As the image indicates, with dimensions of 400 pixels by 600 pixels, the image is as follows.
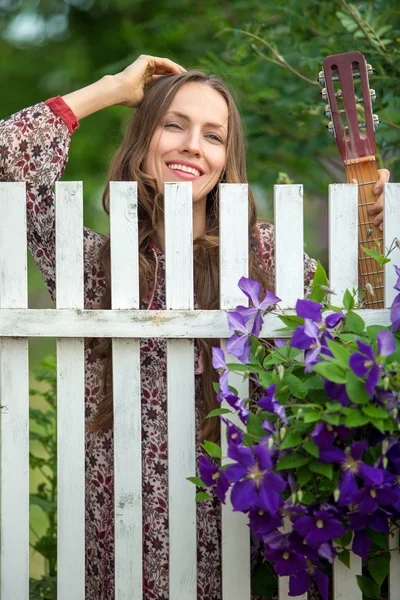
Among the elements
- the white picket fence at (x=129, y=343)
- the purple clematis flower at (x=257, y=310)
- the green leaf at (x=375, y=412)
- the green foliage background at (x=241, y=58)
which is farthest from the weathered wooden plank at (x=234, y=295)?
the green foliage background at (x=241, y=58)

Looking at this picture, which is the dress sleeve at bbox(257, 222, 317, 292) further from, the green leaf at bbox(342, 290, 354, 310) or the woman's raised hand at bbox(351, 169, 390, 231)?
the green leaf at bbox(342, 290, 354, 310)

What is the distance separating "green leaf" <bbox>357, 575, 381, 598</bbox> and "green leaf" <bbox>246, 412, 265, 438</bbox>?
0.49 m

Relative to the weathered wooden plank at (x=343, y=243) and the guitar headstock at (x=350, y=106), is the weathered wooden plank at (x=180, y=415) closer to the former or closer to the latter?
the weathered wooden plank at (x=343, y=243)

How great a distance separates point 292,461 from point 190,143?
1098 mm

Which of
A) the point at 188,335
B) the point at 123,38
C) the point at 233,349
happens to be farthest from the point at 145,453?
the point at 123,38

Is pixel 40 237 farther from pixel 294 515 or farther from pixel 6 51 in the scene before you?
pixel 6 51

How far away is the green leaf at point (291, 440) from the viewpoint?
148cm

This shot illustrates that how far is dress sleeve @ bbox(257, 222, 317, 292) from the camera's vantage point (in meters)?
2.27

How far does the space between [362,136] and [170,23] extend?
280cm

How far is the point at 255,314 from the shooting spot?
1.73 meters

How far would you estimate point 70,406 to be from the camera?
1.94 m

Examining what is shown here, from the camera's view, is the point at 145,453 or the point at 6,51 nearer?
the point at 145,453

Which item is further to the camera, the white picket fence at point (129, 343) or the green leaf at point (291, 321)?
the white picket fence at point (129, 343)

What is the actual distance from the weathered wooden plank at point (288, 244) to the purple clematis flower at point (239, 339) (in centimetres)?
21
